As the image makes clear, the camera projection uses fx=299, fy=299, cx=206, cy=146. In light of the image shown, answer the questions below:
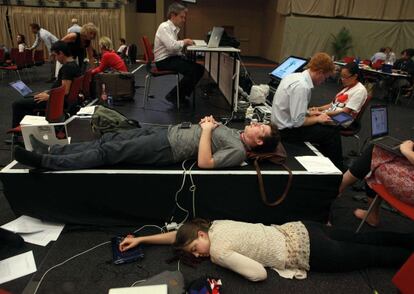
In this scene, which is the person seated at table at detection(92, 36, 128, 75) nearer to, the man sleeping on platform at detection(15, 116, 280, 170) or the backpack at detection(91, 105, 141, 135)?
the backpack at detection(91, 105, 141, 135)

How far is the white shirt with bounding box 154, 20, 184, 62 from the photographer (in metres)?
3.97

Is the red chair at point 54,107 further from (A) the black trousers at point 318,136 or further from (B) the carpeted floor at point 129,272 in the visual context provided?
(A) the black trousers at point 318,136

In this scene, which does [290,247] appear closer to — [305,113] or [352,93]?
[305,113]

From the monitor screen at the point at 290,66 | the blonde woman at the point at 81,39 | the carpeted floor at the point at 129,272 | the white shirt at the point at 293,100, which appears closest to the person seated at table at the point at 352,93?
the white shirt at the point at 293,100

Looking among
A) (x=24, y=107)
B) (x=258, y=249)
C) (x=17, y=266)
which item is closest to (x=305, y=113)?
(x=258, y=249)

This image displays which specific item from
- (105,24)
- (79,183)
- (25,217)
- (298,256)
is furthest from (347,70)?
(105,24)

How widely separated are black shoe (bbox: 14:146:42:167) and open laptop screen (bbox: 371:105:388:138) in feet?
9.04

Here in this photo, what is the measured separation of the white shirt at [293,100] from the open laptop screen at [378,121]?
713mm

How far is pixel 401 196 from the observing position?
5.97 feet

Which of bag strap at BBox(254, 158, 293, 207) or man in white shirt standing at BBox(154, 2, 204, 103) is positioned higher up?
man in white shirt standing at BBox(154, 2, 204, 103)

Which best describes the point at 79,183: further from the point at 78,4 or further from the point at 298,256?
the point at 78,4

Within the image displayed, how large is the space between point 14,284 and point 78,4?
1139cm

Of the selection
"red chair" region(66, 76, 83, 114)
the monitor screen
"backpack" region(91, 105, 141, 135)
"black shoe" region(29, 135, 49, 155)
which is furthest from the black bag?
"black shoe" region(29, 135, 49, 155)

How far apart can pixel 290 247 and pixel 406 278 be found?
57 centimetres
